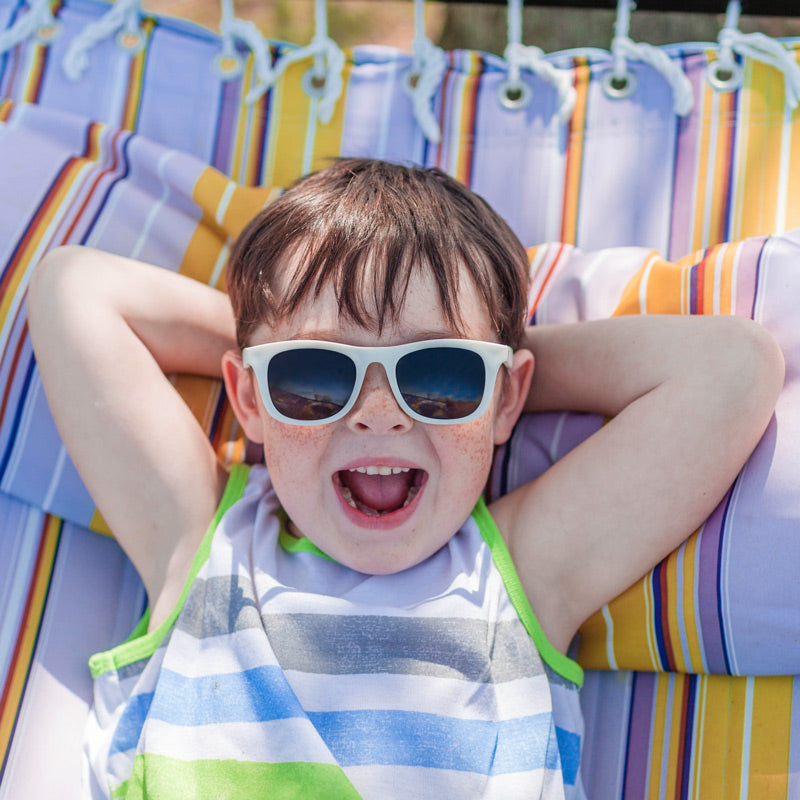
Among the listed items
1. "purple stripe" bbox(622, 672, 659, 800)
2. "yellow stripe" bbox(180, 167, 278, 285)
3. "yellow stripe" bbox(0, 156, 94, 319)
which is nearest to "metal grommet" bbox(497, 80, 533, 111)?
"yellow stripe" bbox(180, 167, 278, 285)

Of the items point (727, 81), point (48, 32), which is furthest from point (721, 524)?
point (48, 32)

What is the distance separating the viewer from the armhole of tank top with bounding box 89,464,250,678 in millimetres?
1616

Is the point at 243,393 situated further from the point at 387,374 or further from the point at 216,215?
the point at 216,215

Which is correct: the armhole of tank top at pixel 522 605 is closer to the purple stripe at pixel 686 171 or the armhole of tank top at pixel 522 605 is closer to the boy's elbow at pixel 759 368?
the boy's elbow at pixel 759 368

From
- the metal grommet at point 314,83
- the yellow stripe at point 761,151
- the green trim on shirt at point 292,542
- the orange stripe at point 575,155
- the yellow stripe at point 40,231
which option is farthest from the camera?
the metal grommet at point 314,83

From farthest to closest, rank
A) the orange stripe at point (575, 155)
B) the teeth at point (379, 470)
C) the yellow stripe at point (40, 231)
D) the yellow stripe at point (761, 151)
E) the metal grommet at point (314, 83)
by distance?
the metal grommet at point (314, 83), the orange stripe at point (575, 155), the yellow stripe at point (761, 151), the yellow stripe at point (40, 231), the teeth at point (379, 470)

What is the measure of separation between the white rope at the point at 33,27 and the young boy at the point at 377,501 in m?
0.83

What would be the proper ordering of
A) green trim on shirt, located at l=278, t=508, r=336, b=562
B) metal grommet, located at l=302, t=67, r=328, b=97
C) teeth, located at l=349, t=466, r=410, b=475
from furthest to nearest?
metal grommet, located at l=302, t=67, r=328, b=97, green trim on shirt, located at l=278, t=508, r=336, b=562, teeth, located at l=349, t=466, r=410, b=475

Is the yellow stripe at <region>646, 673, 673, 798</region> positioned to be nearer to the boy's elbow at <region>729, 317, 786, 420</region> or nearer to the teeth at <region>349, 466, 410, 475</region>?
the boy's elbow at <region>729, 317, 786, 420</region>

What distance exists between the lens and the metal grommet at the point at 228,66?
226 centimetres

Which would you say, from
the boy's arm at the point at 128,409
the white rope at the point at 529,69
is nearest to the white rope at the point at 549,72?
the white rope at the point at 529,69

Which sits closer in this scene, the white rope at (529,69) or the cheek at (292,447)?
the cheek at (292,447)

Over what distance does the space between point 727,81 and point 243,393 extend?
1313 mm

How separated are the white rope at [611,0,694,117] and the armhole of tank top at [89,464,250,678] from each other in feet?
4.28
